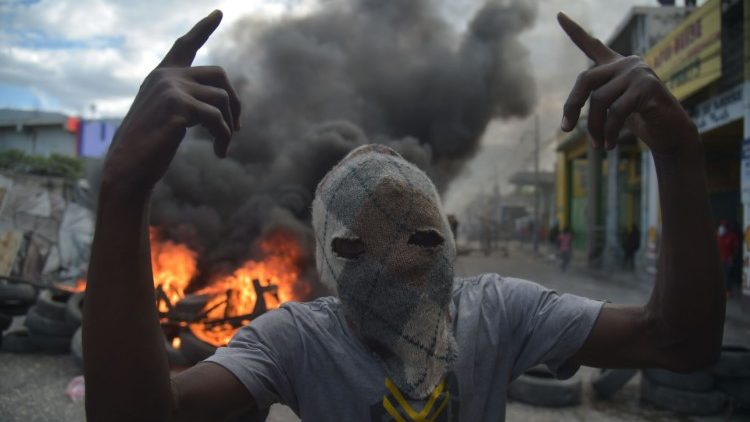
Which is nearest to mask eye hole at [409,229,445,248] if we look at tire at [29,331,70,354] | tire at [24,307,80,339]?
tire at [24,307,80,339]

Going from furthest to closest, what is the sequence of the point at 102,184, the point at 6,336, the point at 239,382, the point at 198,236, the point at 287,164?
the point at 287,164
the point at 198,236
the point at 6,336
the point at 239,382
the point at 102,184

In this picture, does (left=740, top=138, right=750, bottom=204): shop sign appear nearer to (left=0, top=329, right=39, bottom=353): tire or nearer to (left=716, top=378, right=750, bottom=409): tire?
(left=716, top=378, right=750, bottom=409): tire

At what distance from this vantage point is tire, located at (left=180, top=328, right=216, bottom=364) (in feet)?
18.3

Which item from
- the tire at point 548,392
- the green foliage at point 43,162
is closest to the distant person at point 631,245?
the tire at point 548,392

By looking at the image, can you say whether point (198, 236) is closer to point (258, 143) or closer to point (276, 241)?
point (276, 241)

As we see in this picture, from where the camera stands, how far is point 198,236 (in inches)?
393

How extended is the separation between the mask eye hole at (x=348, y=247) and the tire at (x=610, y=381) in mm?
4419

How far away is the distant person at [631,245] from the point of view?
1516 cm

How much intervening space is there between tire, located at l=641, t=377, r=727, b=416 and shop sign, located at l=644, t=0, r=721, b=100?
6838 mm

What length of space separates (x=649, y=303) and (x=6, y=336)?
8024 mm

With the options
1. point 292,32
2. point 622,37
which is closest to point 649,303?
point 292,32

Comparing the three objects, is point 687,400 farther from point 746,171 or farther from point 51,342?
point 51,342

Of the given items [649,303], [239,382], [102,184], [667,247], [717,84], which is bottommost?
[239,382]

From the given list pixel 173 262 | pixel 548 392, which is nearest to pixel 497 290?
pixel 548 392
